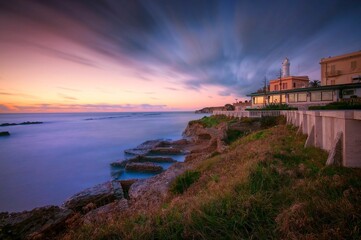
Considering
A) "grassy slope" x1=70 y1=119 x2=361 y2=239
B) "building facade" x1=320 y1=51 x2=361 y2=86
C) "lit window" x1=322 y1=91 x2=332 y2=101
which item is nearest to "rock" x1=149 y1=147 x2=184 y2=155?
"grassy slope" x1=70 y1=119 x2=361 y2=239

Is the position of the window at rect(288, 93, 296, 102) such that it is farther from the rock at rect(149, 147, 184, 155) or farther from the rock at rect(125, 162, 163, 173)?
the rock at rect(125, 162, 163, 173)

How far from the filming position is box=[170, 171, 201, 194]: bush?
8.28 m

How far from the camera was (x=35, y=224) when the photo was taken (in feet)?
23.1

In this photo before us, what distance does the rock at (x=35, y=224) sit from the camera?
6406 mm

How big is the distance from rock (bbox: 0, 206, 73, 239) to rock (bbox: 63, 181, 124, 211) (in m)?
2.02

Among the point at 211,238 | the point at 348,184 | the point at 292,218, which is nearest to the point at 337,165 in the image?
the point at 348,184

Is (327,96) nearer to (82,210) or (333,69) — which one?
(333,69)

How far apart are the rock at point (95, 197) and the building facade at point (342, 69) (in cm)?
3765

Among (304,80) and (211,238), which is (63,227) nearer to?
(211,238)

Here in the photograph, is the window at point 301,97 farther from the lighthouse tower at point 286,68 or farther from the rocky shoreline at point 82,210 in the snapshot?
the rocky shoreline at point 82,210

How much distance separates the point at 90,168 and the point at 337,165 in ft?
66.8

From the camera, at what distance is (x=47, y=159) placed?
23281mm

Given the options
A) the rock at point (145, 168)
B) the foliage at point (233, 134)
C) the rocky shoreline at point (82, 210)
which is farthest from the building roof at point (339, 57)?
the rocky shoreline at point (82, 210)

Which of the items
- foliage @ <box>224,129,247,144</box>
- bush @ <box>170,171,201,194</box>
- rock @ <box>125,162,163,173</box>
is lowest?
rock @ <box>125,162,163,173</box>
